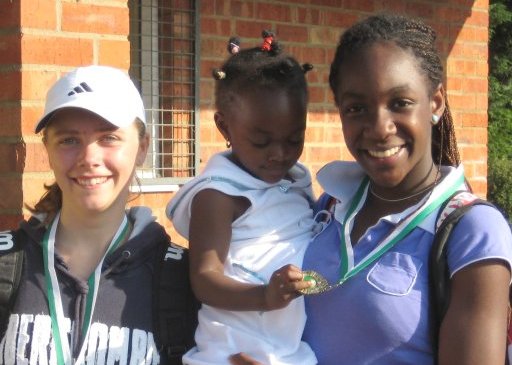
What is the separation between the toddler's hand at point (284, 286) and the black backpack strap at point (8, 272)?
2.28 feet

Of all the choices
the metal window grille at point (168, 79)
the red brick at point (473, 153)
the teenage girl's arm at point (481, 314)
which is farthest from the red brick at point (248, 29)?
the teenage girl's arm at point (481, 314)

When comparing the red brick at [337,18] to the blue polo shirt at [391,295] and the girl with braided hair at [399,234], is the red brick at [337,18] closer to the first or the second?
the girl with braided hair at [399,234]

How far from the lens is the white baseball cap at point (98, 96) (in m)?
2.40

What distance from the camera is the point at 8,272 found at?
2.38 m

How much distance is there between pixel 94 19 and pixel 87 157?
1139 millimetres

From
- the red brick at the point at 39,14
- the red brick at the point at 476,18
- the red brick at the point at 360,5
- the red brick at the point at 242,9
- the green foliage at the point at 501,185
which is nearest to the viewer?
the red brick at the point at 39,14

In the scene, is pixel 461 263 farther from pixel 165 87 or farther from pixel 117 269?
pixel 165 87

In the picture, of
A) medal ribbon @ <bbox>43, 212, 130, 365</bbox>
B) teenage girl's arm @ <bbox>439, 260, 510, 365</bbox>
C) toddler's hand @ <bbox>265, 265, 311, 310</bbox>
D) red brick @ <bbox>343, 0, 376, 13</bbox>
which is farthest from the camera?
red brick @ <bbox>343, 0, 376, 13</bbox>

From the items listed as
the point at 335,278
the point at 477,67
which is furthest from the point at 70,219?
Answer: the point at 477,67

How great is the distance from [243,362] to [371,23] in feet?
3.35

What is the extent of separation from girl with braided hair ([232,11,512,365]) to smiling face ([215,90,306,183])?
22 cm

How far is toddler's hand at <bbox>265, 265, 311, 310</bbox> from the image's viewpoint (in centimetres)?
222

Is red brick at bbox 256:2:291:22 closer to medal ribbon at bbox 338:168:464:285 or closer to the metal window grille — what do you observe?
the metal window grille

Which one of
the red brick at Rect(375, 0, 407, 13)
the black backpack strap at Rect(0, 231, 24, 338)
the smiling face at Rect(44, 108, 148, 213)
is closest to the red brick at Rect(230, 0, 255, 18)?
the red brick at Rect(375, 0, 407, 13)
